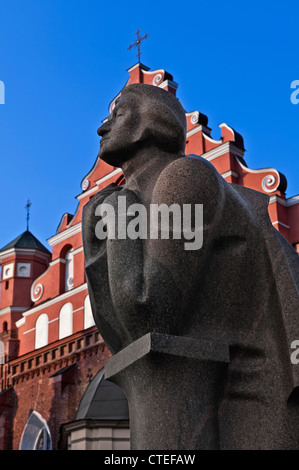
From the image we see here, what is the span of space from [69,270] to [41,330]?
8.08 feet

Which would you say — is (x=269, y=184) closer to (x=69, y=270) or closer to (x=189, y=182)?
(x=69, y=270)

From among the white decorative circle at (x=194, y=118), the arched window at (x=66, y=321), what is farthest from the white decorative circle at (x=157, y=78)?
the arched window at (x=66, y=321)

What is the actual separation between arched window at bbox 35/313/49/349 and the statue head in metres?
21.9

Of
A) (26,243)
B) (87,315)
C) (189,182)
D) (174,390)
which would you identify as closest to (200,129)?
(87,315)

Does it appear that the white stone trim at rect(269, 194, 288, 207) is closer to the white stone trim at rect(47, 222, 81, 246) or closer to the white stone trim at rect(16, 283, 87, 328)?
the white stone trim at rect(16, 283, 87, 328)

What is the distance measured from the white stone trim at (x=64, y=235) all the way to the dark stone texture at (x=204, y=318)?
2209 cm

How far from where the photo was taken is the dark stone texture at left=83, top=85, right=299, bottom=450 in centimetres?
335

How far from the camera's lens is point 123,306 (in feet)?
11.3

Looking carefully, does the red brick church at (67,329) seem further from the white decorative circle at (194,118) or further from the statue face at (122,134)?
the statue face at (122,134)

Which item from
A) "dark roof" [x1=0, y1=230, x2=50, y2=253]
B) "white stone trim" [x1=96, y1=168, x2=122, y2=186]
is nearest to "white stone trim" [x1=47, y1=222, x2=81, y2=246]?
"white stone trim" [x1=96, y1=168, x2=122, y2=186]

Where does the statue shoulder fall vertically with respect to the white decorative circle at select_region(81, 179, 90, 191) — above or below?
below

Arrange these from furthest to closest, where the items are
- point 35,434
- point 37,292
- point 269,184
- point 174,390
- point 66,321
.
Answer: point 37,292 < point 66,321 < point 35,434 < point 269,184 < point 174,390

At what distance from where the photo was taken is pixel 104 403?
18453 millimetres
